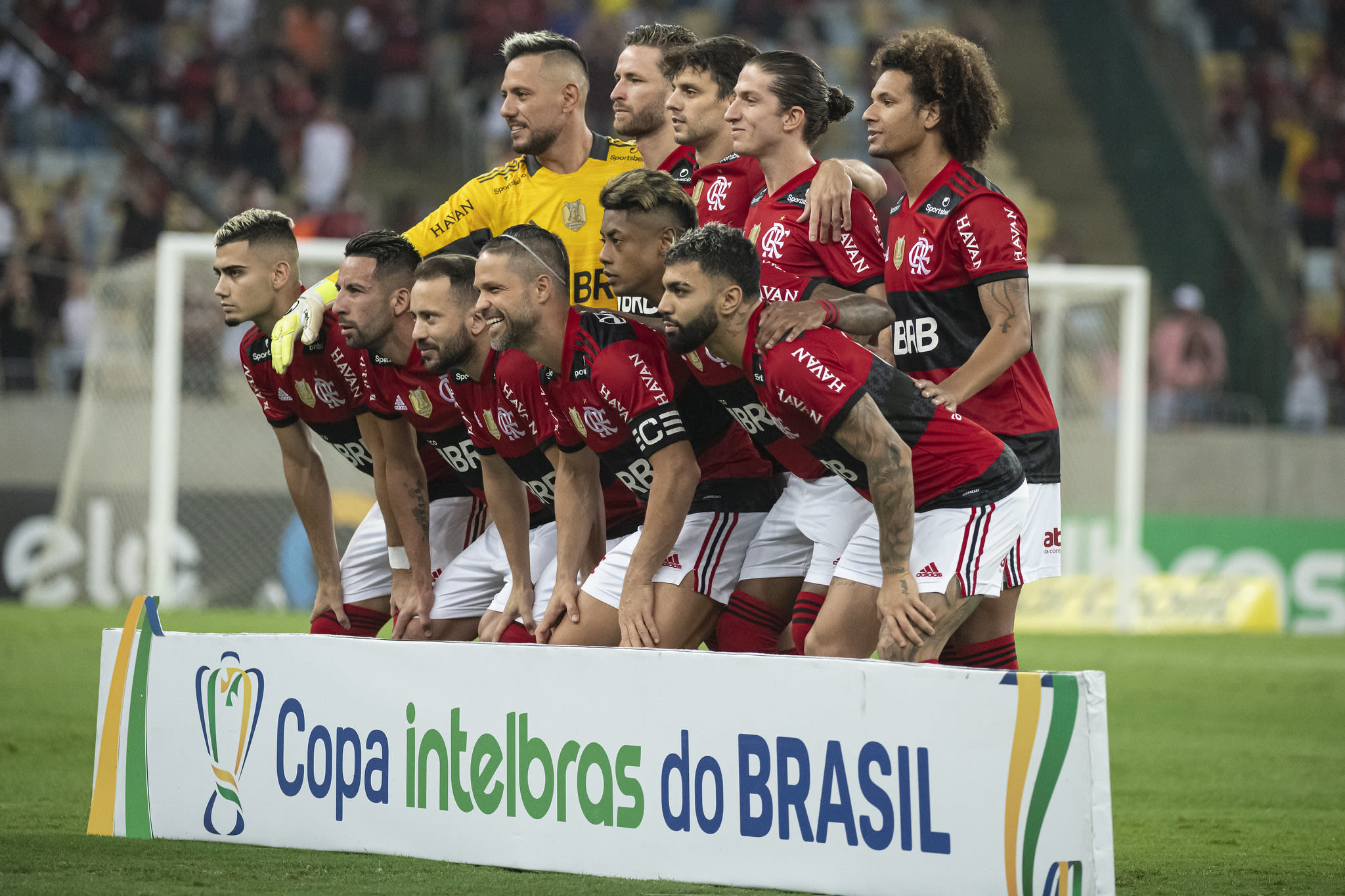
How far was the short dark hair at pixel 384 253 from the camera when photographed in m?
5.94

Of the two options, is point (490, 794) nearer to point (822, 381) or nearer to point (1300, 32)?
point (822, 381)

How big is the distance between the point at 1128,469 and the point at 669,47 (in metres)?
9.29

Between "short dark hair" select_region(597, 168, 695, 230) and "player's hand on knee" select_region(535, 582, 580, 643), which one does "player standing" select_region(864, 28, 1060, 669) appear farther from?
"player's hand on knee" select_region(535, 582, 580, 643)

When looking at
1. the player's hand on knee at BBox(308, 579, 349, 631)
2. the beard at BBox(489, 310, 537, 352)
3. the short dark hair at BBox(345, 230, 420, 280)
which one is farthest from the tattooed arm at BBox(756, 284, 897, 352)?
the player's hand on knee at BBox(308, 579, 349, 631)

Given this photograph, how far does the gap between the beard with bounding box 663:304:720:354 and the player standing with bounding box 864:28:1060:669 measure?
72cm

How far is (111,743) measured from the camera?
17.7 ft

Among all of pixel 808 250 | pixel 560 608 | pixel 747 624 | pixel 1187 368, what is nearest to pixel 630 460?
pixel 560 608

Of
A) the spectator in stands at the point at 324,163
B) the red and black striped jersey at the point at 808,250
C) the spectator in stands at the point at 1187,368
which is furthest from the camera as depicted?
the spectator in stands at the point at 324,163

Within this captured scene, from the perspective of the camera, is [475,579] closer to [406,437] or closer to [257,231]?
[406,437]

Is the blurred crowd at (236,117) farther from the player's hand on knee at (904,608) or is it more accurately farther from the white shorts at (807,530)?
the player's hand on knee at (904,608)

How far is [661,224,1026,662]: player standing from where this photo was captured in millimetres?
4445

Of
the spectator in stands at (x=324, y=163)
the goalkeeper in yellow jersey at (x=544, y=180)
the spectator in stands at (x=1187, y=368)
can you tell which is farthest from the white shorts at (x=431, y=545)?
the spectator in stands at (x=1187, y=368)

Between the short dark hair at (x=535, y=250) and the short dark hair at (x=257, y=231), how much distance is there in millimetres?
1014

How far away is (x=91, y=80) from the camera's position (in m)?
16.9
